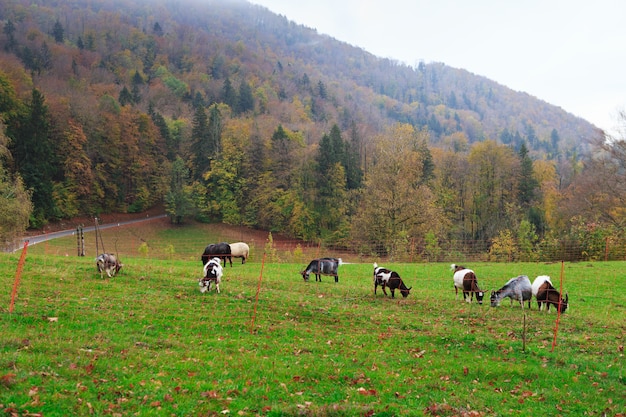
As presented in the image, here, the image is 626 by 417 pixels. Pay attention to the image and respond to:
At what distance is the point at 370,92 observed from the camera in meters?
192

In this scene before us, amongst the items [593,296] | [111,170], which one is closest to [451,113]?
[111,170]

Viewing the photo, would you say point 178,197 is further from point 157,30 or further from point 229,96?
point 157,30

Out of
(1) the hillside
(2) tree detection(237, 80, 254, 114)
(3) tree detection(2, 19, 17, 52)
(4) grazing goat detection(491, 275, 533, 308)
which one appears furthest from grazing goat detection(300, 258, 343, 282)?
(3) tree detection(2, 19, 17, 52)

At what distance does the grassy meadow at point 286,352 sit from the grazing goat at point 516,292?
553mm

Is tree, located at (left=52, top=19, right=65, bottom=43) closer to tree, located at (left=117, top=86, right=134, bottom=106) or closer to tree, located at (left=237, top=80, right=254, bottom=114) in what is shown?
tree, located at (left=117, top=86, right=134, bottom=106)

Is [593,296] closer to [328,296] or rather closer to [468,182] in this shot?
[328,296]

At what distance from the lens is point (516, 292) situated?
16.2 metres

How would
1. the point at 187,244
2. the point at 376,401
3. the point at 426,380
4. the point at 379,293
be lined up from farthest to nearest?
the point at 187,244
the point at 379,293
the point at 426,380
the point at 376,401

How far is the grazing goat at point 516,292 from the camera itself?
16.1m

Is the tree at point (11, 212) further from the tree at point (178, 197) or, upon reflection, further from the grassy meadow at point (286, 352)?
the tree at point (178, 197)

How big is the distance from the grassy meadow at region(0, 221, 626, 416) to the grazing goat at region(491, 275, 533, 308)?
55 cm

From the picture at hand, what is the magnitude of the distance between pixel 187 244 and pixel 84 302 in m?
52.2

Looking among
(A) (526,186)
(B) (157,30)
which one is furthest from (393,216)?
(B) (157,30)

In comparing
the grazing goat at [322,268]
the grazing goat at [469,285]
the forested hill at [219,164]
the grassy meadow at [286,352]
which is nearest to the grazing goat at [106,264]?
the grassy meadow at [286,352]
